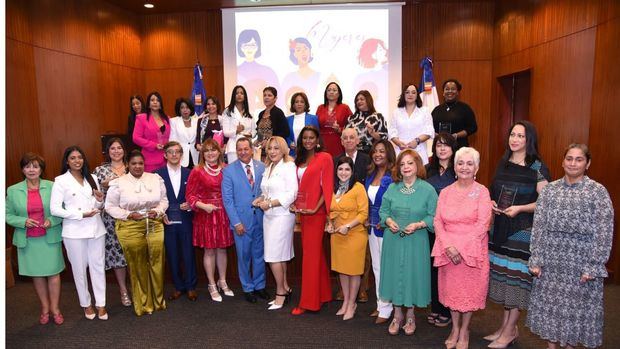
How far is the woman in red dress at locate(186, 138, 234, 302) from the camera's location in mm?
4117

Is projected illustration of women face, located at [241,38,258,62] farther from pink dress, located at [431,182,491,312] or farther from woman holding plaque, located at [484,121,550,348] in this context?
woman holding plaque, located at [484,121,550,348]

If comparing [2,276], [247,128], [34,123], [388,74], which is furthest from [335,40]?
[2,276]

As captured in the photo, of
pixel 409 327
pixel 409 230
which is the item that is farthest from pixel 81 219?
pixel 409 327

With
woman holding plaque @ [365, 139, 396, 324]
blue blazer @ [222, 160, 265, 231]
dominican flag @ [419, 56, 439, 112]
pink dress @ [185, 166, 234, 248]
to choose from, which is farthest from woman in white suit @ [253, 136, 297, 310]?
dominican flag @ [419, 56, 439, 112]

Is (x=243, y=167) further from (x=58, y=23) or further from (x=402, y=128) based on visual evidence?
(x=58, y=23)

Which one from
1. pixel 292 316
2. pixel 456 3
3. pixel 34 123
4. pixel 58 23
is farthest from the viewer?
pixel 456 3

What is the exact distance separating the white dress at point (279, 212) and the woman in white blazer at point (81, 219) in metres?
1.46

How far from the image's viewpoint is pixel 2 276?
1.25 metres

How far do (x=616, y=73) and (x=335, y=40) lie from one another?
461 centimetres

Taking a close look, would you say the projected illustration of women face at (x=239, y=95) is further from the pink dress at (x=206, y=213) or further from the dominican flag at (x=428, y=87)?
the dominican flag at (x=428, y=87)

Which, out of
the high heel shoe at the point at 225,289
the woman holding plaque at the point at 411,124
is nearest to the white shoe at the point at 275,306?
the high heel shoe at the point at 225,289

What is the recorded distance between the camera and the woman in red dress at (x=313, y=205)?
3.80m

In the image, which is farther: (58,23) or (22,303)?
(58,23)

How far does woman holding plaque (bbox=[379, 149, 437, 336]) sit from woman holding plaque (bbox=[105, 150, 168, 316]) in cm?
205
